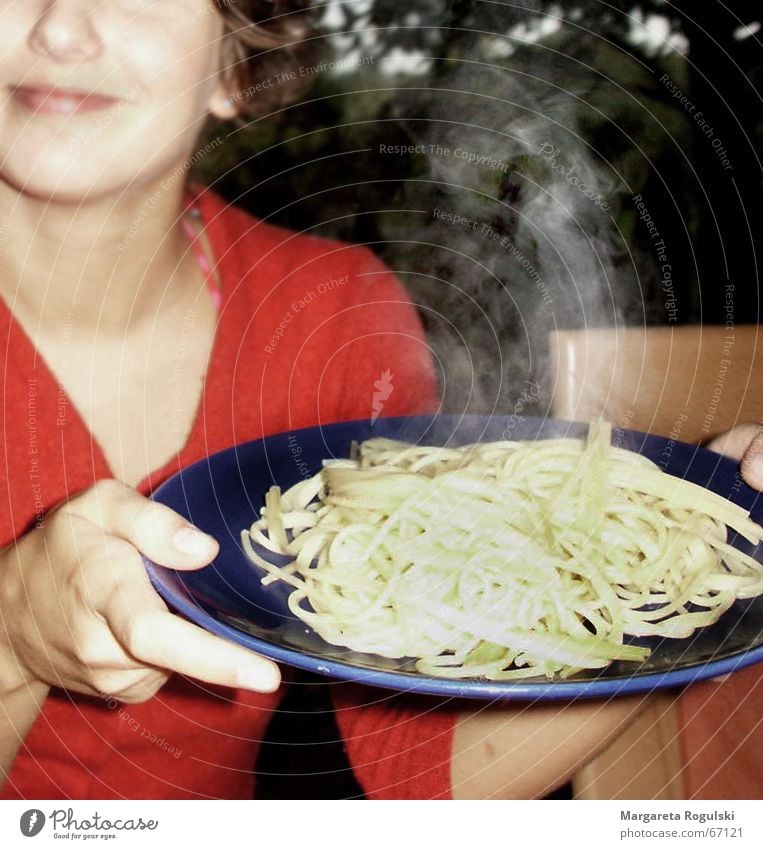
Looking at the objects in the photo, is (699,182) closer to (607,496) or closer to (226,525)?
(607,496)

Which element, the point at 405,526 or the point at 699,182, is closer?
the point at 405,526

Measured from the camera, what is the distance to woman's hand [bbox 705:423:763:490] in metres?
0.46

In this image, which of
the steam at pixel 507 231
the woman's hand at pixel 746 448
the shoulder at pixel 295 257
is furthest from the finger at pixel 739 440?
the shoulder at pixel 295 257

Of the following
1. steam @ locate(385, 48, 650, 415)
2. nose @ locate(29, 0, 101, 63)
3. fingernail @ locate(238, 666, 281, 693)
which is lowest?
fingernail @ locate(238, 666, 281, 693)

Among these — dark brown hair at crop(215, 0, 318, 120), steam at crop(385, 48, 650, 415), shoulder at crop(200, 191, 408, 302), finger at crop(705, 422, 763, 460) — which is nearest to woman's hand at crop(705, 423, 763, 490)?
finger at crop(705, 422, 763, 460)

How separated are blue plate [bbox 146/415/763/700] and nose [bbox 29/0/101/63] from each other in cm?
25

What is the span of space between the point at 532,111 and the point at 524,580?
276 mm

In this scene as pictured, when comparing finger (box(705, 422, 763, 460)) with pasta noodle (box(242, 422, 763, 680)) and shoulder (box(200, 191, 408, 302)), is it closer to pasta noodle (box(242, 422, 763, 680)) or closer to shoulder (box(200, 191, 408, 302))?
pasta noodle (box(242, 422, 763, 680))

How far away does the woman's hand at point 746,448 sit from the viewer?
46 centimetres

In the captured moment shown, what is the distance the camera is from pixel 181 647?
1.14 ft

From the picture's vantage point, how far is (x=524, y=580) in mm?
414

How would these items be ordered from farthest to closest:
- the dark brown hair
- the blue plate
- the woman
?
the dark brown hair, the woman, the blue plate
